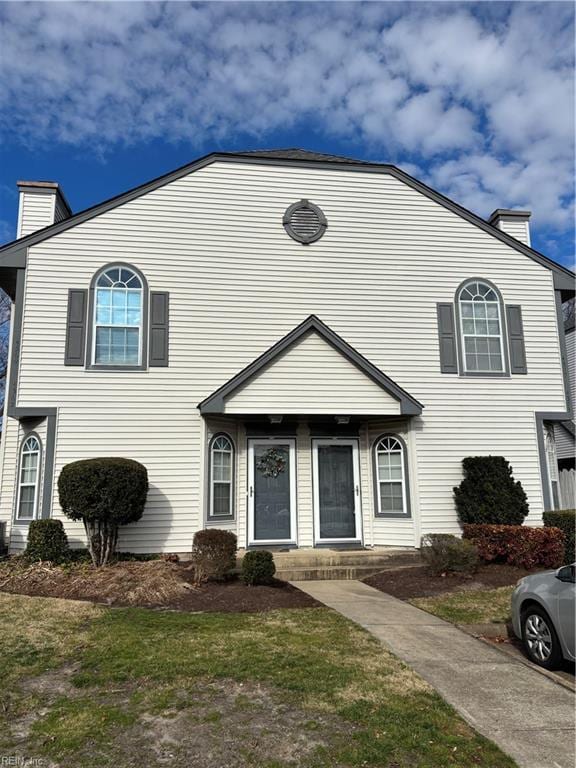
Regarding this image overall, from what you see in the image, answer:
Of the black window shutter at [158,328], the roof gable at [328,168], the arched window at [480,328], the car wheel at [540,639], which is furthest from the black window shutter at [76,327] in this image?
the car wheel at [540,639]

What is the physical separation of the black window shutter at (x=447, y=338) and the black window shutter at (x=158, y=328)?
5.84 metres

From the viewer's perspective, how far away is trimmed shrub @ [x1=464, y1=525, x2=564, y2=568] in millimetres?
10484

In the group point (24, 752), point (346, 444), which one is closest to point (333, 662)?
point (24, 752)

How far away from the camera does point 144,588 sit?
8.66m

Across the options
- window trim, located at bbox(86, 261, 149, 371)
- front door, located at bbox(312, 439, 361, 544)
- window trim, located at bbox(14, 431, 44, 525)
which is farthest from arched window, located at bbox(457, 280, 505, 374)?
window trim, located at bbox(14, 431, 44, 525)

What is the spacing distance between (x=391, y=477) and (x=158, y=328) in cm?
560

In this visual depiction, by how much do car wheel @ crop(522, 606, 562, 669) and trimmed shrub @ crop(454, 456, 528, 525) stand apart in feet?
18.0

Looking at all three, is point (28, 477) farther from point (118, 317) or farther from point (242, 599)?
point (242, 599)

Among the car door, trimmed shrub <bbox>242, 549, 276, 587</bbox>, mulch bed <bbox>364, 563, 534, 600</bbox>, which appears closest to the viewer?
the car door

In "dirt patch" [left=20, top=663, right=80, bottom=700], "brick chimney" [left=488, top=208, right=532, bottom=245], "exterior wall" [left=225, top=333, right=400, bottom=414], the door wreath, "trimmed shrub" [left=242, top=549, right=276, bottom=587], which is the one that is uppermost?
"brick chimney" [left=488, top=208, right=532, bottom=245]

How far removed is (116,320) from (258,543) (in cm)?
523

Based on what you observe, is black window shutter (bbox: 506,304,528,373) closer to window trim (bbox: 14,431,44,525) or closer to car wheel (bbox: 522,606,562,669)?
car wheel (bbox: 522,606,562,669)

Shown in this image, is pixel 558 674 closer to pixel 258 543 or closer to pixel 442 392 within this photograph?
pixel 258 543

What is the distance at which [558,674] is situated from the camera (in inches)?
221
